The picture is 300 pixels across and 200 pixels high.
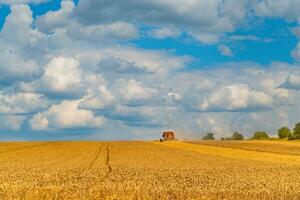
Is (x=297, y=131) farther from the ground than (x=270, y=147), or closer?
farther from the ground

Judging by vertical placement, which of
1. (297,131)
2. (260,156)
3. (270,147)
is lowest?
(260,156)

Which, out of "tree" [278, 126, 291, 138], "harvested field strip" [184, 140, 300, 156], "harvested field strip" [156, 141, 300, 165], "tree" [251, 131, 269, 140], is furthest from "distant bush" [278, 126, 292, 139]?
"harvested field strip" [156, 141, 300, 165]

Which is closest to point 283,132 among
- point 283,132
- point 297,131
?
point 283,132

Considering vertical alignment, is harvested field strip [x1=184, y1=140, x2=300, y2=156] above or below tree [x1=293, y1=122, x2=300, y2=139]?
below

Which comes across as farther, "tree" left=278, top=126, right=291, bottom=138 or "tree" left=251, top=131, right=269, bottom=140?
"tree" left=251, top=131, right=269, bottom=140

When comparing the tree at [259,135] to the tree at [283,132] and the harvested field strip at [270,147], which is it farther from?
the harvested field strip at [270,147]

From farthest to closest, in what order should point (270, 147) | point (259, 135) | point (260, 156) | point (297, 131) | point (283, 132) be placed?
1. point (259, 135)
2. point (283, 132)
3. point (297, 131)
4. point (270, 147)
5. point (260, 156)

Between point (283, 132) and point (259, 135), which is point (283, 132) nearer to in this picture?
point (283, 132)

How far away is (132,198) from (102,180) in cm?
899

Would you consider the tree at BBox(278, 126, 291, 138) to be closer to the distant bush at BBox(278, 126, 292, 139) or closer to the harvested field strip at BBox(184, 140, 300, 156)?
the distant bush at BBox(278, 126, 292, 139)

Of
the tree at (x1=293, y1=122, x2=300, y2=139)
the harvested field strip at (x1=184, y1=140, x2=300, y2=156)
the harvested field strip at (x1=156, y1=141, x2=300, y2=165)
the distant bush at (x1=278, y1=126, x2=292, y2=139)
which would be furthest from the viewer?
the distant bush at (x1=278, y1=126, x2=292, y2=139)

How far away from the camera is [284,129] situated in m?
165

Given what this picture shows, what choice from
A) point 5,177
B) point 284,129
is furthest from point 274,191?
point 284,129

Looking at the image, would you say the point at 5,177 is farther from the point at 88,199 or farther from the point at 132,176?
the point at 88,199
